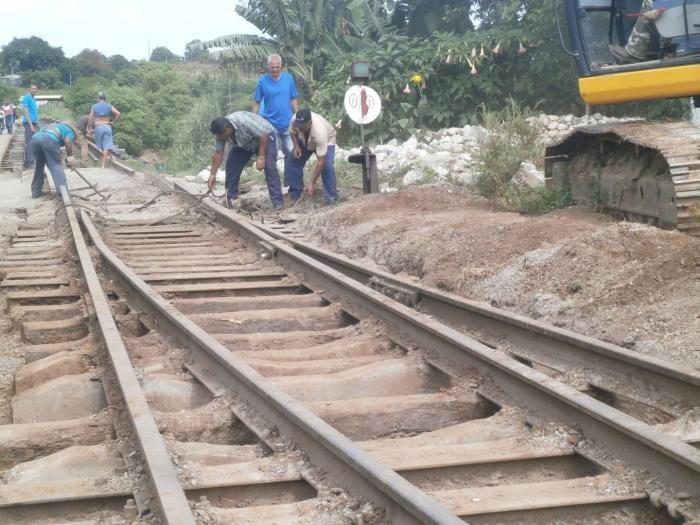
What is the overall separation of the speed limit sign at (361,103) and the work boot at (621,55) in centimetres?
376

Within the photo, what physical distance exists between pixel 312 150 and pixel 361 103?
1.05 m

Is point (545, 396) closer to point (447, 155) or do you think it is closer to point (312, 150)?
point (312, 150)

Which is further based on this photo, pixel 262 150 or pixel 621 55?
pixel 262 150

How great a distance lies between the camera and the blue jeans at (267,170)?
1213 cm

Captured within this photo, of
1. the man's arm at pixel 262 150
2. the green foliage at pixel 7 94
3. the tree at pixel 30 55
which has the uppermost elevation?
the tree at pixel 30 55

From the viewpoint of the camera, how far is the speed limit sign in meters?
12.7

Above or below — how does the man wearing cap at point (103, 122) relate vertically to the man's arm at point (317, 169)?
above

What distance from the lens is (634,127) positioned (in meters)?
9.20

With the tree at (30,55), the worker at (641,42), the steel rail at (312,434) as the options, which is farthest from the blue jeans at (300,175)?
the tree at (30,55)

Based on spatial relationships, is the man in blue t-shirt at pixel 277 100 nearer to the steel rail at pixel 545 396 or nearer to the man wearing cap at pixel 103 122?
the steel rail at pixel 545 396

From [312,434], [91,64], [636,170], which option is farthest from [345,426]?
[91,64]

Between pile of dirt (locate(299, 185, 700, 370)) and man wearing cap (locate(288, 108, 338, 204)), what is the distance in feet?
4.19

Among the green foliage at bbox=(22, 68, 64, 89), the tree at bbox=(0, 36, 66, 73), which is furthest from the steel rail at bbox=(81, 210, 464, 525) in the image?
the tree at bbox=(0, 36, 66, 73)

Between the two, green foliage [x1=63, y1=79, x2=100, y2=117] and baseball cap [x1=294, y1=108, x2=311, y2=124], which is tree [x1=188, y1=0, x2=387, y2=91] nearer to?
baseball cap [x1=294, y1=108, x2=311, y2=124]
